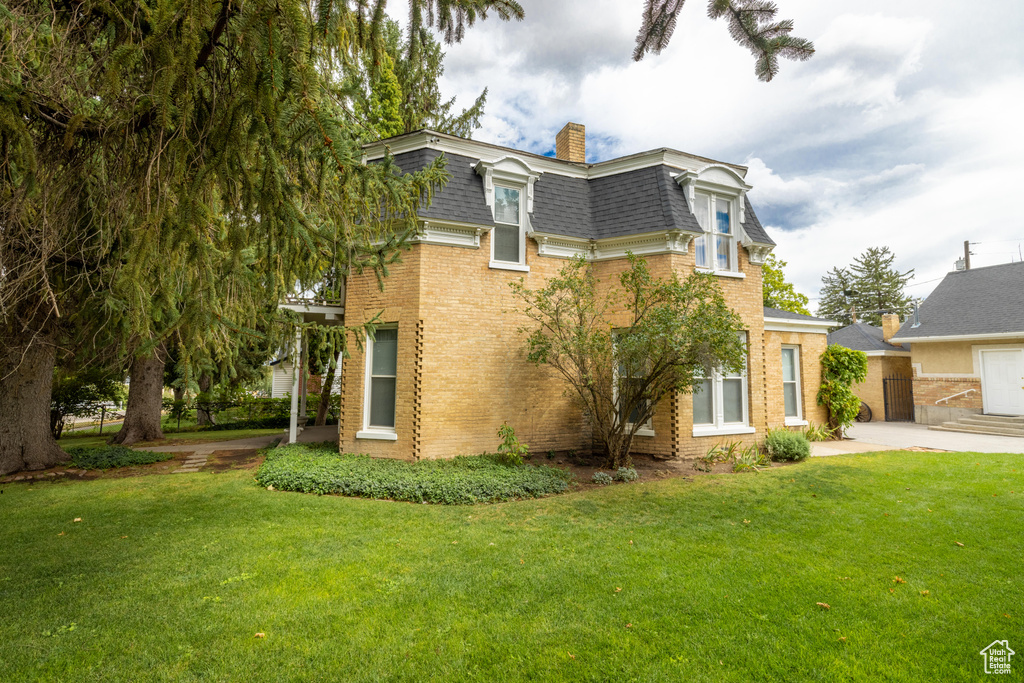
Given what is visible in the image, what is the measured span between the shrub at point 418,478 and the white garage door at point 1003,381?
17418 mm

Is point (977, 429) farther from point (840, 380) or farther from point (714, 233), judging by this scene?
point (714, 233)

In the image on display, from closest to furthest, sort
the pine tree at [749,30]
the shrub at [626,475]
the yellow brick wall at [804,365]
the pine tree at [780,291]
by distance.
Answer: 1. the pine tree at [749,30]
2. the shrub at [626,475]
3. the yellow brick wall at [804,365]
4. the pine tree at [780,291]

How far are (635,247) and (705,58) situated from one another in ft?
24.6

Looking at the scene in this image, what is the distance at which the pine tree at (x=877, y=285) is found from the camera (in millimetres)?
44875

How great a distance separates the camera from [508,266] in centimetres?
1067

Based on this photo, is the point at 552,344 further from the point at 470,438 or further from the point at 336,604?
the point at 336,604

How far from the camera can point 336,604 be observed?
4.11 meters

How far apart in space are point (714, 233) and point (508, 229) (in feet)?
16.8

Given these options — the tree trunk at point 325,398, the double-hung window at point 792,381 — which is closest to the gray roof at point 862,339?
the double-hung window at point 792,381

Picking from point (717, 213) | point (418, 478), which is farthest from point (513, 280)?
point (717, 213)

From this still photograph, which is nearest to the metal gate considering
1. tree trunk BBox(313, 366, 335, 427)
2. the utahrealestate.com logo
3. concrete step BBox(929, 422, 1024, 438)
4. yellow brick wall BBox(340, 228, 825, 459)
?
concrete step BBox(929, 422, 1024, 438)

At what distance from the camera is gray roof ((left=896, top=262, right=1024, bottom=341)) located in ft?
54.9

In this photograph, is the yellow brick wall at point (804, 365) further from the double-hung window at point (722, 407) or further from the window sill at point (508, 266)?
the window sill at point (508, 266)

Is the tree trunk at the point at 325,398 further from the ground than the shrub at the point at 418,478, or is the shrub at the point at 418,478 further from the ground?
the tree trunk at the point at 325,398
